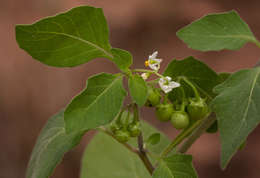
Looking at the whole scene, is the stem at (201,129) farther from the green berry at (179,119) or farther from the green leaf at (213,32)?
the green leaf at (213,32)

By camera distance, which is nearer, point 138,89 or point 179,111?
A: point 138,89

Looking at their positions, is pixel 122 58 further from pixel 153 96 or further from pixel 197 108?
pixel 197 108

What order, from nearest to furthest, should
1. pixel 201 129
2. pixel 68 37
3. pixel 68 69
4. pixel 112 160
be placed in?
pixel 68 37
pixel 201 129
pixel 112 160
pixel 68 69

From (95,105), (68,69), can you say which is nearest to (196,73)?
(95,105)

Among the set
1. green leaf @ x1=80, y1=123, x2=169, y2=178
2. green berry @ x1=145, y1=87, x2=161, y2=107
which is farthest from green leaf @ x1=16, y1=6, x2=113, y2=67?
green leaf @ x1=80, y1=123, x2=169, y2=178

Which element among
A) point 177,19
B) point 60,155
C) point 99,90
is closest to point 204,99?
point 99,90

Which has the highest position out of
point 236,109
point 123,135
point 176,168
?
point 236,109
